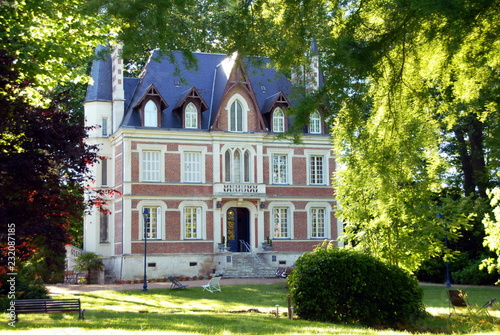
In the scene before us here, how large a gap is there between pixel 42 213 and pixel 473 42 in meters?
10.2

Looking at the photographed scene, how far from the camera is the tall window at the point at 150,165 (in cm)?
3444

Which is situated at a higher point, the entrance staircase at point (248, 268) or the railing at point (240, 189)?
the railing at point (240, 189)

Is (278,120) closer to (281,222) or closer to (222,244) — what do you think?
(281,222)

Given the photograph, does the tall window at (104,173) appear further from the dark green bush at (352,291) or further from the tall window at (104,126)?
the dark green bush at (352,291)

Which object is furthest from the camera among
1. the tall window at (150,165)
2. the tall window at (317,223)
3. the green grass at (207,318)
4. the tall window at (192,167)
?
the tall window at (317,223)

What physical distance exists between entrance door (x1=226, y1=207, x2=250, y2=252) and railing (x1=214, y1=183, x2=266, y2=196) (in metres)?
1.49

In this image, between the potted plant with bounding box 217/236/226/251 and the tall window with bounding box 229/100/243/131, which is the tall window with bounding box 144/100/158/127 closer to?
the tall window with bounding box 229/100/243/131

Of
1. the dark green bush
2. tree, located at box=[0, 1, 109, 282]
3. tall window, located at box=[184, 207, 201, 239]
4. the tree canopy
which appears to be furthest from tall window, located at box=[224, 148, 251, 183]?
the tree canopy

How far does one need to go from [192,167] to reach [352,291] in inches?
832

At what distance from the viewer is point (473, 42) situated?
9609 millimetres

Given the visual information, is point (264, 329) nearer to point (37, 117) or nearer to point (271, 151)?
point (37, 117)

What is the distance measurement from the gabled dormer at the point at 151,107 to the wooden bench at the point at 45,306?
20.4m

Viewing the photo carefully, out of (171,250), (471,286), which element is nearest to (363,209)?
(471,286)

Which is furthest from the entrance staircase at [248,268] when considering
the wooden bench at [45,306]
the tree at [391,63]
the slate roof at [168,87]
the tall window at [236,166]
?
the tree at [391,63]
